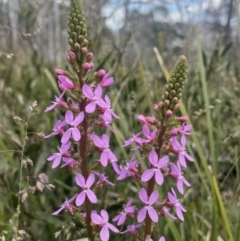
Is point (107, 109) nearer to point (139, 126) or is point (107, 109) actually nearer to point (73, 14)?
point (73, 14)

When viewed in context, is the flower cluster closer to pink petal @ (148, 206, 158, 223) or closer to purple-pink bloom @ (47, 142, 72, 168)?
pink petal @ (148, 206, 158, 223)

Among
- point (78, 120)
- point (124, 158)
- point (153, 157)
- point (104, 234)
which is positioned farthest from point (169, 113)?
point (124, 158)

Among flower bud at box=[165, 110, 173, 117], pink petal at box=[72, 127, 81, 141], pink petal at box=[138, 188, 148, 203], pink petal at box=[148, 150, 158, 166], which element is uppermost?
flower bud at box=[165, 110, 173, 117]

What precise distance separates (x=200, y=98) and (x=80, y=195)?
72.9 inches

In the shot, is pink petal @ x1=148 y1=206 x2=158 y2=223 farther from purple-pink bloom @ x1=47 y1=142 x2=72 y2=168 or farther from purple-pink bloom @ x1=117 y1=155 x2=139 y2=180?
purple-pink bloom @ x1=47 y1=142 x2=72 y2=168

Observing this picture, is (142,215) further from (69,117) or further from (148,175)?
(69,117)

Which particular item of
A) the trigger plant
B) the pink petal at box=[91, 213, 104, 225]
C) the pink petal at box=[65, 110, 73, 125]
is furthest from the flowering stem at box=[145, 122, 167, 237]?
the pink petal at box=[65, 110, 73, 125]

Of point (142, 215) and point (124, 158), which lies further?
point (124, 158)

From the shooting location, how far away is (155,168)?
3.40 feet

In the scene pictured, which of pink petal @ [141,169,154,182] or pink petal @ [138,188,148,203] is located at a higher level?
pink petal @ [141,169,154,182]

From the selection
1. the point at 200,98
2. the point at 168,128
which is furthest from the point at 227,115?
the point at 168,128

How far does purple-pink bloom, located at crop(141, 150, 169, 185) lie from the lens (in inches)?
40.5

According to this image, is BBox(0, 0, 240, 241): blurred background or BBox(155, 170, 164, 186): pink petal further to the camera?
BBox(0, 0, 240, 241): blurred background

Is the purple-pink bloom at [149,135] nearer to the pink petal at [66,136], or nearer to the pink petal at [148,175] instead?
the pink petal at [148,175]
